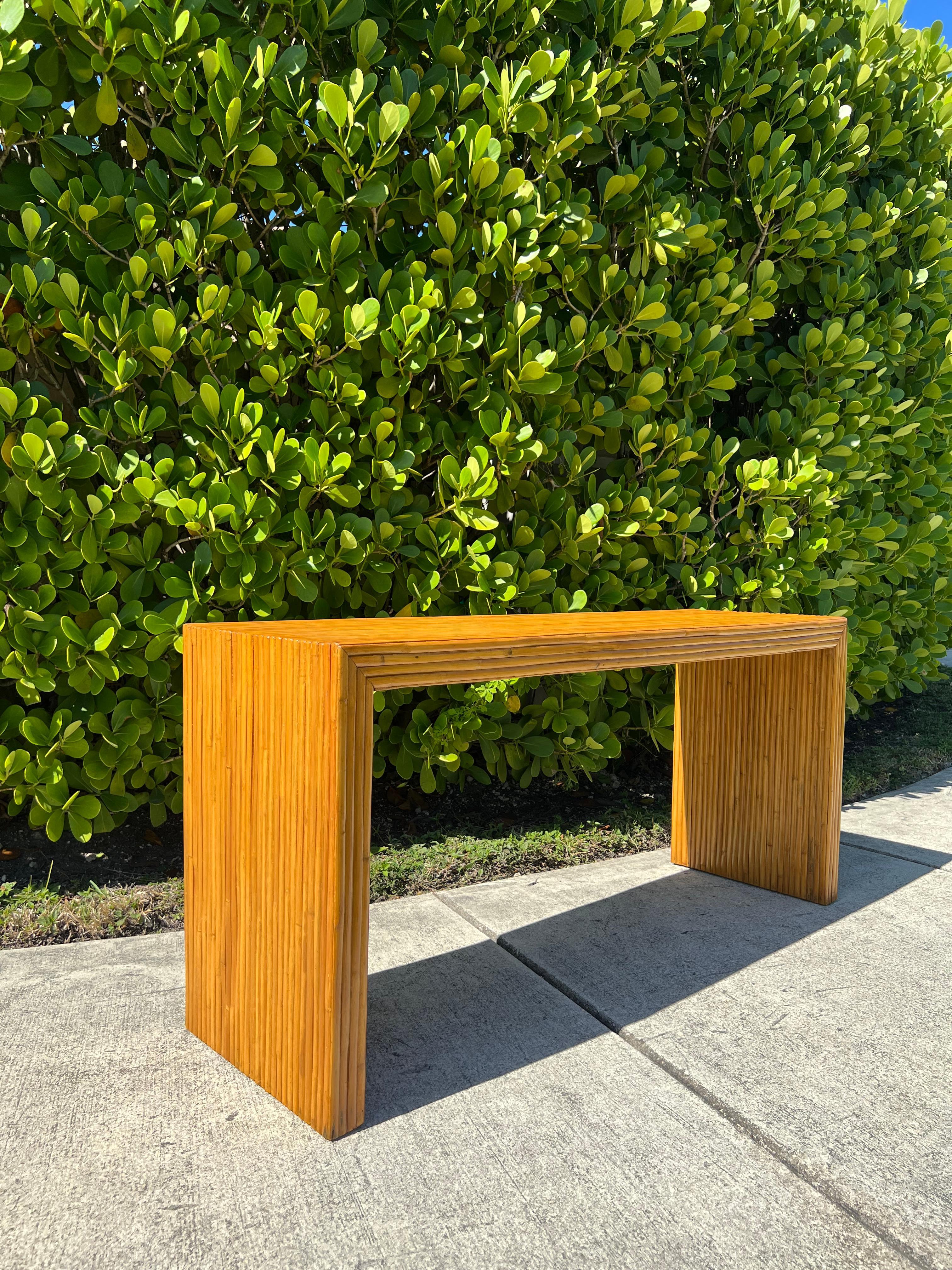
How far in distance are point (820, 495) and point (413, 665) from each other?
2819 mm

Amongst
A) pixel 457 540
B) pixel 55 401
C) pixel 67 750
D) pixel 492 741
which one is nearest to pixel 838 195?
pixel 457 540

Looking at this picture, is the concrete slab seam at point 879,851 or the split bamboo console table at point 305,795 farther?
the concrete slab seam at point 879,851

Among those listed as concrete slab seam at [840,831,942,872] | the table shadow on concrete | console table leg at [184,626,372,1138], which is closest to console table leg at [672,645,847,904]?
the table shadow on concrete

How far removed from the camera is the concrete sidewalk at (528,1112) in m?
1.39

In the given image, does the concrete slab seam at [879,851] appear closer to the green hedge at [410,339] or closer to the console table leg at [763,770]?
the console table leg at [763,770]

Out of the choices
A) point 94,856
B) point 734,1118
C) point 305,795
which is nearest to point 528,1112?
point 734,1118

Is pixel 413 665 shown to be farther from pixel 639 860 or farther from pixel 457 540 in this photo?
pixel 639 860

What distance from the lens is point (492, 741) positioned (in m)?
3.49

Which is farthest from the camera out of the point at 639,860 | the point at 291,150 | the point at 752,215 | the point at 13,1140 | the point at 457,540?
the point at 752,215

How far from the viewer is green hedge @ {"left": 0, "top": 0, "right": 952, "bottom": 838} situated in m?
2.50

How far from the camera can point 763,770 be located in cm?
300

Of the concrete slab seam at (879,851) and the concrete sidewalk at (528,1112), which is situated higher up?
the concrete slab seam at (879,851)

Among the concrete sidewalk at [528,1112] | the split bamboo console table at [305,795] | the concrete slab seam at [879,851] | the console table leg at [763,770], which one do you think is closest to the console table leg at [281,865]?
the split bamboo console table at [305,795]

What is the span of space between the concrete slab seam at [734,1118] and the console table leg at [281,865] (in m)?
0.66
